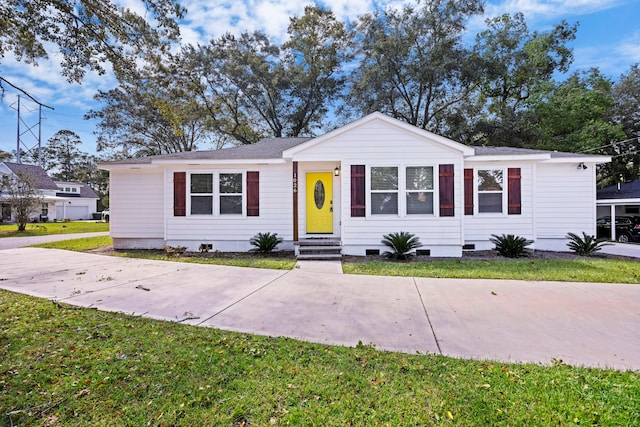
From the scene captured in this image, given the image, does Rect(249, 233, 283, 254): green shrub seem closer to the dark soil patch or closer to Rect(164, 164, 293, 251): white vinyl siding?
Rect(164, 164, 293, 251): white vinyl siding

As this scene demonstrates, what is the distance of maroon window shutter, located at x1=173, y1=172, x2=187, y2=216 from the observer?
9398 mm

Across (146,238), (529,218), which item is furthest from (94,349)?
(529,218)

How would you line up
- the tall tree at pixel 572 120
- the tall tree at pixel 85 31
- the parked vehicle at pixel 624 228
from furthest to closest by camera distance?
the tall tree at pixel 572 120 < the parked vehicle at pixel 624 228 < the tall tree at pixel 85 31

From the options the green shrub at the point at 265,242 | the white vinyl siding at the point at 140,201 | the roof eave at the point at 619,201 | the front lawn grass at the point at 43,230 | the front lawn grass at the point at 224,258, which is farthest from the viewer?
the front lawn grass at the point at 43,230

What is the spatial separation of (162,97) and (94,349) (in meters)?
6.19

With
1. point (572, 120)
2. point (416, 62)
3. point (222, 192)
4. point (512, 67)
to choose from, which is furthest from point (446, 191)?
point (512, 67)

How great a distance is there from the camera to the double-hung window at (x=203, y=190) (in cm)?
942

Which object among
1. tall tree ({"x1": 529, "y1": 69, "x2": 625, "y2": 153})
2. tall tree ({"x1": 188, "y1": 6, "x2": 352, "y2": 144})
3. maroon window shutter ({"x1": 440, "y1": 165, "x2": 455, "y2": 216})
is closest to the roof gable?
maroon window shutter ({"x1": 440, "y1": 165, "x2": 455, "y2": 216})

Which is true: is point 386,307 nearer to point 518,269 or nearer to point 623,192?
point 518,269

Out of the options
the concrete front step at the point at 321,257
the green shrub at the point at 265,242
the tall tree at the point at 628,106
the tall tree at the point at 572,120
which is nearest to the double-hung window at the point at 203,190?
the green shrub at the point at 265,242

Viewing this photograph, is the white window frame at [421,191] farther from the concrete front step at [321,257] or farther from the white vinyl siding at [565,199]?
the white vinyl siding at [565,199]

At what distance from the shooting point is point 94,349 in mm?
2861

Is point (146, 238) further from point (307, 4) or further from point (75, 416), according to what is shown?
point (307, 4)

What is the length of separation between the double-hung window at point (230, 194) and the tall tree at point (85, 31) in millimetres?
3939
